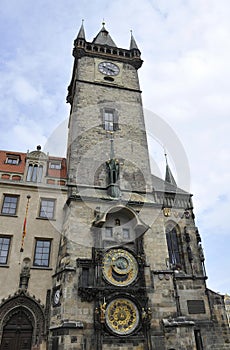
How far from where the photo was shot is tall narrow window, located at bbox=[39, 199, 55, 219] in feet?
48.9

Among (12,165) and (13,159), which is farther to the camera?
(13,159)

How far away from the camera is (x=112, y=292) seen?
12227 millimetres

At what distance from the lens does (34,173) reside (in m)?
16.3

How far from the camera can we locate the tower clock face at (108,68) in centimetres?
2150

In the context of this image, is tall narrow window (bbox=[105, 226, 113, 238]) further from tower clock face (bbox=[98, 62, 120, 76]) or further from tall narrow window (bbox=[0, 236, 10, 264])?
tower clock face (bbox=[98, 62, 120, 76])

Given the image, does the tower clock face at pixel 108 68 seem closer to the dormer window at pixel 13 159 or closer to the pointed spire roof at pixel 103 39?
the pointed spire roof at pixel 103 39

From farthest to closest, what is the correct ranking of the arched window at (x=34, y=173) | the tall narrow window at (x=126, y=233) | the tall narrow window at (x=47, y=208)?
the arched window at (x=34, y=173) < the tall narrow window at (x=47, y=208) < the tall narrow window at (x=126, y=233)

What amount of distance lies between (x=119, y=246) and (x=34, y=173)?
21.4 ft

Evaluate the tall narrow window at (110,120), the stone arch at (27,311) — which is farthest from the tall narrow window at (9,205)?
the tall narrow window at (110,120)

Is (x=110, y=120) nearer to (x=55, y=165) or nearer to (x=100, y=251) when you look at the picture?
(x=55, y=165)

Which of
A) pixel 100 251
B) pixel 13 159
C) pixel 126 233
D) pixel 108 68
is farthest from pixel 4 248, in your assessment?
pixel 108 68

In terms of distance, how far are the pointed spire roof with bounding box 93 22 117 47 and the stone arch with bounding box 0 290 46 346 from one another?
20889 millimetres

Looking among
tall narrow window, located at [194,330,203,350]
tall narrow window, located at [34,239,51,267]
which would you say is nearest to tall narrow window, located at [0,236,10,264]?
tall narrow window, located at [34,239,51,267]

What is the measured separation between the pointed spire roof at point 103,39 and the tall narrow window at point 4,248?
18548 mm
